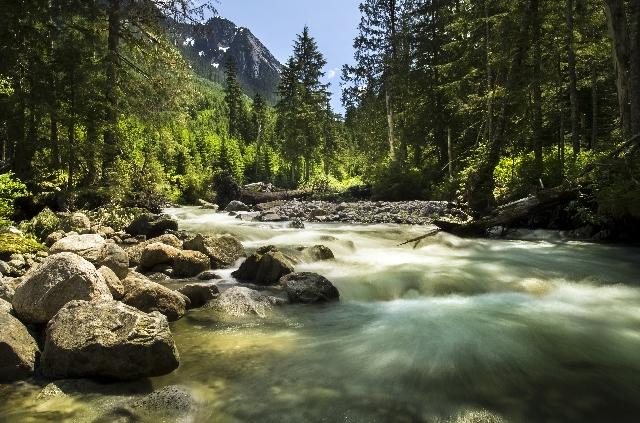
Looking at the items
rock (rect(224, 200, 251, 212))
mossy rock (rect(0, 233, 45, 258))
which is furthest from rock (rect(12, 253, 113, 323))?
rock (rect(224, 200, 251, 212))

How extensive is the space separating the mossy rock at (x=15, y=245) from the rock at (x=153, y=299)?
11.2 feet

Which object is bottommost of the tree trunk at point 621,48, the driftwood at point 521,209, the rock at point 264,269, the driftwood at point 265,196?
the rock at point 264,269

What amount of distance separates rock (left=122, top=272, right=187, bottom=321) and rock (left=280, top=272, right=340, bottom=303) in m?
1.74

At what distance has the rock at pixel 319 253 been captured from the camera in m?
10.6

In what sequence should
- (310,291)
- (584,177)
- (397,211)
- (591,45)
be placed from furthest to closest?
(397,211), (591,45), (584,177), (310,291)

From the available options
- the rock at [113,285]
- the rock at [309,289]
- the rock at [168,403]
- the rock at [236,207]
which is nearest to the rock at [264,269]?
the rock at [309,289]

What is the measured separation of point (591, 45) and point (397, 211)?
400 inches

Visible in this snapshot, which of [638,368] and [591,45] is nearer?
[638,368]

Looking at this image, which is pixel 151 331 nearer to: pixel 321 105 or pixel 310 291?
pixel 310 291

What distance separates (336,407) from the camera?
386 centimetres

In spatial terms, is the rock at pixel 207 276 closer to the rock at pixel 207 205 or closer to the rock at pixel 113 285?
the rock at pixel 113 285

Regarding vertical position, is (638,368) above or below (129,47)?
below

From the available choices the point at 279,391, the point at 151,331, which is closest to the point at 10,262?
the point at 151,331

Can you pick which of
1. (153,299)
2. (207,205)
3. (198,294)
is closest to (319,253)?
(198,294)
